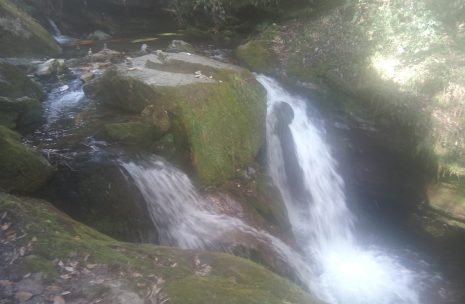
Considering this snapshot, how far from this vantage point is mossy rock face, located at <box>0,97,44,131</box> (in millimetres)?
6027

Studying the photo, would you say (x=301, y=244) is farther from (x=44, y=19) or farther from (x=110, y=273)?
(x=44, y=19)

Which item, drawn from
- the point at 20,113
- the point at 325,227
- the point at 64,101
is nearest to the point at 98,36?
the point at 64,101

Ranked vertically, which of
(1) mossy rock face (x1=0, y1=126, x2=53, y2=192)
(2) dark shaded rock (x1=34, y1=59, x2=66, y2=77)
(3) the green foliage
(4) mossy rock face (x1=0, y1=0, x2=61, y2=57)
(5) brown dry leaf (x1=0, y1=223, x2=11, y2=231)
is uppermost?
(3) the green foliage

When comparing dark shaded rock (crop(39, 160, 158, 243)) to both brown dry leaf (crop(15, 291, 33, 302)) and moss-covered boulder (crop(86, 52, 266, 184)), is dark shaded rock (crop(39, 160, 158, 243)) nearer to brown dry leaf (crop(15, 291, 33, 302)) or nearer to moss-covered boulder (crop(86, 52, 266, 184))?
moss-covered boulder (crop(86, 52, 266, 184))

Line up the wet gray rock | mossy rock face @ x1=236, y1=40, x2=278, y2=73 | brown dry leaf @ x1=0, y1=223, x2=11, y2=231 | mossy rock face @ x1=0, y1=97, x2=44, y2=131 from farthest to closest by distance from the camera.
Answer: the wet gray rock, mossy rock face @ x1=236, y1=40, x2=278, y2=73, mossy rock face @ x1=0, y1=97, x2=44, y2=131, brown dry leaf @ x1=0, y1=223, x2=11, y2=231

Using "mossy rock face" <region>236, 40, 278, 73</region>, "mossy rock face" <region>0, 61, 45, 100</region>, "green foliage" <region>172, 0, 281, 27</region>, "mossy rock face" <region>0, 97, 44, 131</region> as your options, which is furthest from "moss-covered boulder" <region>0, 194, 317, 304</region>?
"green foliage" <region>172, 0, 281, 27</region>

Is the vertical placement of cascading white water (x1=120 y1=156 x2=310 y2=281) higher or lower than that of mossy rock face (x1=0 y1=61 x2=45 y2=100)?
lower

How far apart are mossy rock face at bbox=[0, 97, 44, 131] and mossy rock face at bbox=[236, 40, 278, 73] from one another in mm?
5410

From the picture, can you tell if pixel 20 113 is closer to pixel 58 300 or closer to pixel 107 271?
pixel 107 271

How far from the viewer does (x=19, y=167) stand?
4582 millimetres

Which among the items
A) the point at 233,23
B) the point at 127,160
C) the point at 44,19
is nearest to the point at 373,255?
the point at 127,160

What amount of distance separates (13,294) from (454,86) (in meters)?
8.67

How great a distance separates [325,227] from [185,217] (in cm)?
379

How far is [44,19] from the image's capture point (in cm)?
1357
